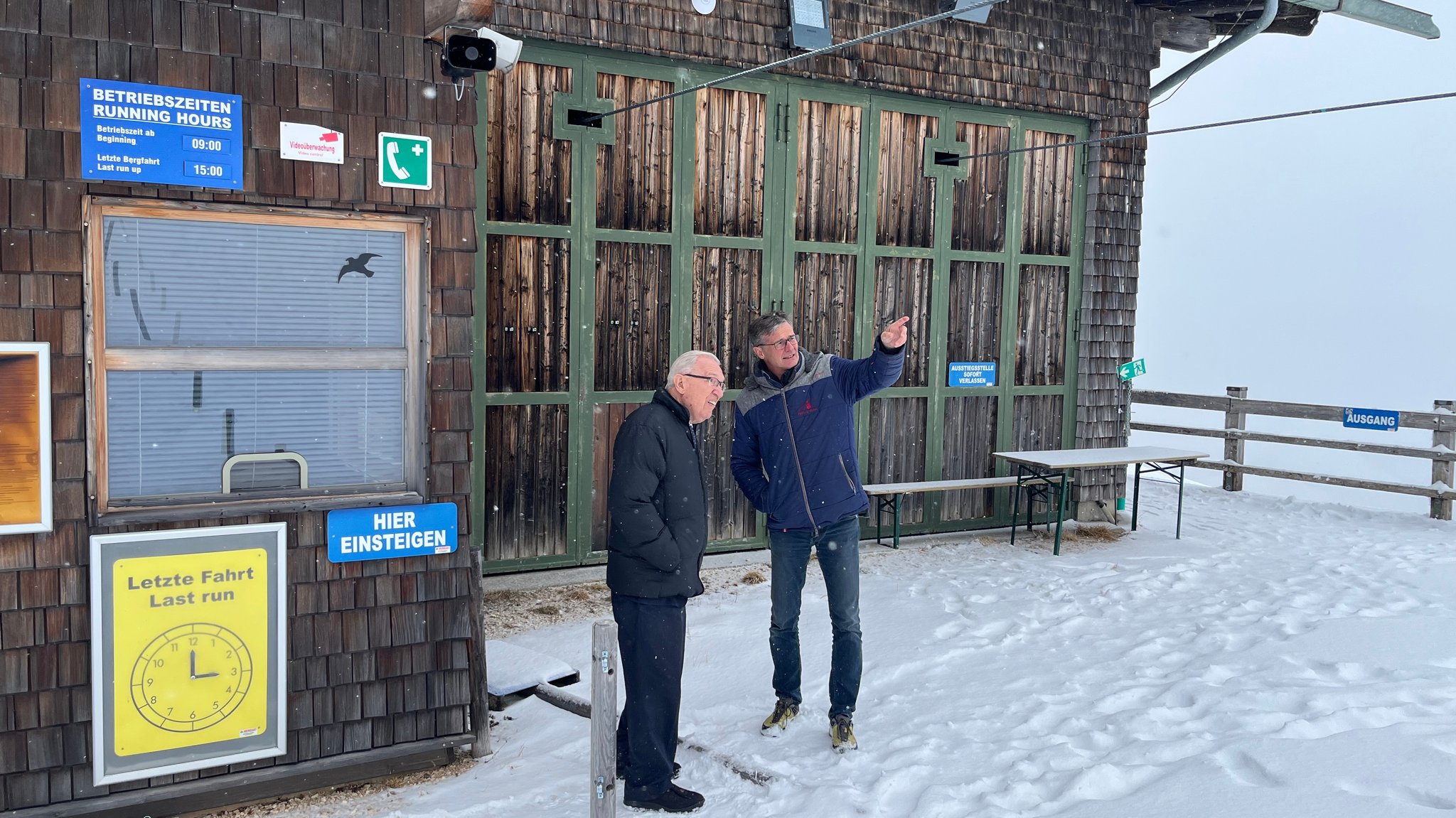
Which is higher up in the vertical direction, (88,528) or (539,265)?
(539,265)

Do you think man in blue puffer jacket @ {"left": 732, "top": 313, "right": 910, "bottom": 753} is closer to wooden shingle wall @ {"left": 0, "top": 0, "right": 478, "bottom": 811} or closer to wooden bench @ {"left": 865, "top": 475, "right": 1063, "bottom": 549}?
wooden shingle wall @ {"left": 0, "top": 0, "right": 478, "bottom": 811}

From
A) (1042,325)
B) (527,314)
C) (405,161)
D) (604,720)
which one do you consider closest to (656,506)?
(604,720)

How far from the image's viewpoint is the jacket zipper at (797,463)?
448cm

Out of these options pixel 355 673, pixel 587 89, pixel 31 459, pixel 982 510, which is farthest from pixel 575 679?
pixel 982 510

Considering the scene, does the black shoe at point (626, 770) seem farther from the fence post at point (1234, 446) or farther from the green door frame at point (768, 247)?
the fence post at point (1234, 446)

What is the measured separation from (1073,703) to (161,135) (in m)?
4.50

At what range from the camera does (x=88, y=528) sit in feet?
12.3

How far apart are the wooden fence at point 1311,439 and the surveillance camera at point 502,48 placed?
316 inches

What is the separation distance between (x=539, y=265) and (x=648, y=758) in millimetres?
4015

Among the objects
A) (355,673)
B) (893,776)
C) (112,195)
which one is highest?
(112,195)

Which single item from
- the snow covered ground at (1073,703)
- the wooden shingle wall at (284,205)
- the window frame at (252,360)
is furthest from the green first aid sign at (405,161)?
the snow covered ground at (1073,703)

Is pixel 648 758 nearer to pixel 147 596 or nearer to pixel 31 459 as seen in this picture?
pixel 147 596

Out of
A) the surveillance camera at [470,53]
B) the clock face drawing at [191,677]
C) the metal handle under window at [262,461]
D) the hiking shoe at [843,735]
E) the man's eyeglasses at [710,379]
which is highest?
the surveillance camera at [470,53]

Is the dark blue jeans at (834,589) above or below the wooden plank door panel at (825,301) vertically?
below
